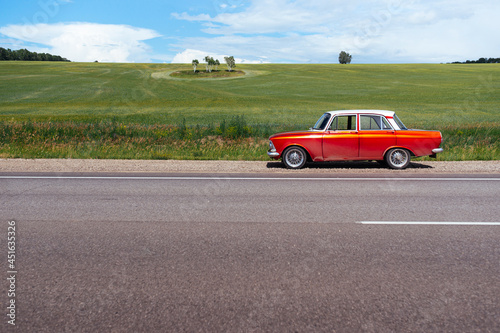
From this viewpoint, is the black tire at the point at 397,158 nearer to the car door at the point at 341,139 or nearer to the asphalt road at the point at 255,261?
the car door at the point at 341,139

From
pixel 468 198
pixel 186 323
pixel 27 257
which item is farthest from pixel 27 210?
pixel 468 198

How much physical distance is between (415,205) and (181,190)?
15.7 ft

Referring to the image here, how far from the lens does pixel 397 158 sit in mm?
10906

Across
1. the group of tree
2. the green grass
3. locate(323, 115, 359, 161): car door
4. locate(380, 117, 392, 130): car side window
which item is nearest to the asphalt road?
locate(323, 115, 359, 161): car door

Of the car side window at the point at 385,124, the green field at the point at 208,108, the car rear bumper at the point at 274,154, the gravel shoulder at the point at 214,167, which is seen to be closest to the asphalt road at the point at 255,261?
the gravel shoulder at the point at 214,167

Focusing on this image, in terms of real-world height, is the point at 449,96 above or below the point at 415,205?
above

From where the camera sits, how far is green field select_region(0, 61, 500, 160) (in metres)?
15.2

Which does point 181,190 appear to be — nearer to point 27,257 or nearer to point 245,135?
point 27,257

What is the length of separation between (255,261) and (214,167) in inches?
286

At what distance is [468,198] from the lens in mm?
7332

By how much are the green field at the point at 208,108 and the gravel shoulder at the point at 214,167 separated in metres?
1.05

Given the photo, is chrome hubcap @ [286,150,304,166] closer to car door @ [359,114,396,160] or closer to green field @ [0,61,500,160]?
car door @ [359,114,396,160]

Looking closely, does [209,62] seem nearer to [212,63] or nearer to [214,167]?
[212,63]

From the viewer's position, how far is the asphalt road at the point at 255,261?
315 cm
